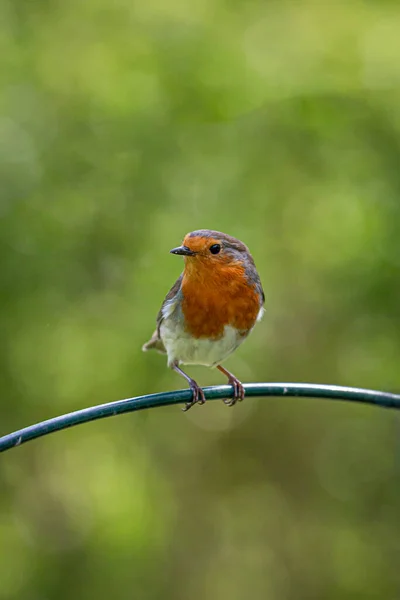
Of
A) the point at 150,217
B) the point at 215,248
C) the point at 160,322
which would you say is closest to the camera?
the point at 215,248

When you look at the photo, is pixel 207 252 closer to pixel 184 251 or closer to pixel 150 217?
pixel 184 251

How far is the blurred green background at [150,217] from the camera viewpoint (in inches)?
227

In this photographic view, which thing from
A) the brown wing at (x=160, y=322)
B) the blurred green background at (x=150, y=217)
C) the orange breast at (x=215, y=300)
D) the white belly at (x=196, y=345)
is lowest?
the white belly at (x=196, y=345)

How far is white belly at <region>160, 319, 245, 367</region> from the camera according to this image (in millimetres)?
4375

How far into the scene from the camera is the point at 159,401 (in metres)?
2.98

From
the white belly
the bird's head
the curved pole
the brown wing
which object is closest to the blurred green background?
the brown wing

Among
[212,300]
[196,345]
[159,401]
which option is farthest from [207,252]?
[159,401]

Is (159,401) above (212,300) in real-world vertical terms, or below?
below

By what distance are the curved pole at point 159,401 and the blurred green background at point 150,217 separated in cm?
252

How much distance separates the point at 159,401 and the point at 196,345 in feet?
4.67

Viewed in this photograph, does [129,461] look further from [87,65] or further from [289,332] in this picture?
[87,65]

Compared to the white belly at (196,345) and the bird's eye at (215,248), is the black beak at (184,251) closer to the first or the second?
the bird's eye at (215,248)

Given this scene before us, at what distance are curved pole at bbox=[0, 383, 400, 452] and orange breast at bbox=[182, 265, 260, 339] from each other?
986mm

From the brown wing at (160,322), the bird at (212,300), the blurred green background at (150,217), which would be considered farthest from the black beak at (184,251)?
the blurred green background at (150,217)
